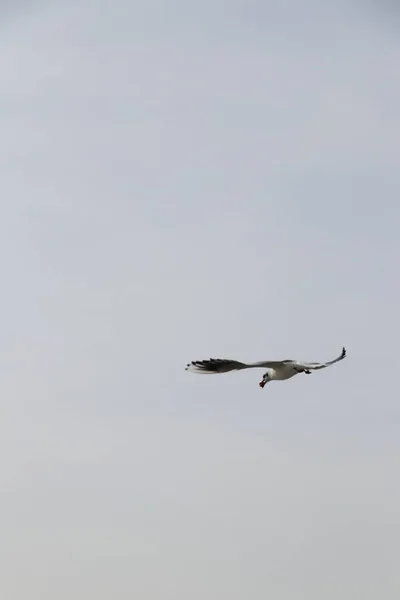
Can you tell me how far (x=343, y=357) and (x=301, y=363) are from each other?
2235 millimetres

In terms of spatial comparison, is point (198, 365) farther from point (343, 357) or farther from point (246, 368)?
point (343, 357)

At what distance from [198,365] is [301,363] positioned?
5.25m

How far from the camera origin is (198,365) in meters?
71.6

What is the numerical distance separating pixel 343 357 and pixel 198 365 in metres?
7.42

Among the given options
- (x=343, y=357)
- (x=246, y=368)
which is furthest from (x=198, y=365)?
(x=343, y=357)

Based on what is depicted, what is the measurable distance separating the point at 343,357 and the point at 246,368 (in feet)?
16.0

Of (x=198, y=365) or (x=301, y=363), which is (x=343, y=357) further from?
(x=198, y=365)

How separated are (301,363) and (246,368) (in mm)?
2796

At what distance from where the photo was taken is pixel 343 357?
229 ft

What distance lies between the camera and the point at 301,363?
232 ft

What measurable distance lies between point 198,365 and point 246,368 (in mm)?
2592

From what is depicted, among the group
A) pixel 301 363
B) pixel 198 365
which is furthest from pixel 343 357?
pixel 198 365
